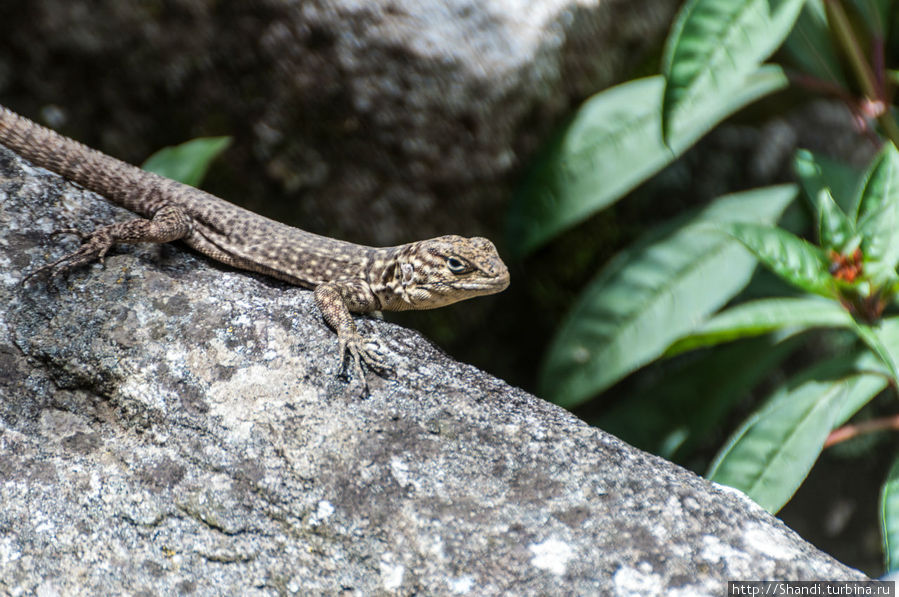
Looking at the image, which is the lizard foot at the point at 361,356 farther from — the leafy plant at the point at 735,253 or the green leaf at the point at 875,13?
the green leaf at the point at 875,13

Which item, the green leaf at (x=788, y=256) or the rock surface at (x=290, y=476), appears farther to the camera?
the green leaf at (x=788, y=256)

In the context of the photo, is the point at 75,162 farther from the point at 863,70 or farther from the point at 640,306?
the point at 863,70

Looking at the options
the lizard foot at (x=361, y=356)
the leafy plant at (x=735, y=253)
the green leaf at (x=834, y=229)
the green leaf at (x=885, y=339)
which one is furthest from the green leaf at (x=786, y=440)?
the lizard foot at (x=361, y=356)

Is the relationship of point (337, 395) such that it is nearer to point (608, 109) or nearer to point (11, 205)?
point (11, 205)

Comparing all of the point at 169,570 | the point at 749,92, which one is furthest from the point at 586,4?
the point at 169,570

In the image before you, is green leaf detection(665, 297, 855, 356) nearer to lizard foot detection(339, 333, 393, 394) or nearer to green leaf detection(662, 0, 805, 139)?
green leaf detection(662, 0, 805, 139)

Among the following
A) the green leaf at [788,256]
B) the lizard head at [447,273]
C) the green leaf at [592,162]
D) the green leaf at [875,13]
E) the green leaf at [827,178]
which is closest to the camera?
the green leaf at [788,256]

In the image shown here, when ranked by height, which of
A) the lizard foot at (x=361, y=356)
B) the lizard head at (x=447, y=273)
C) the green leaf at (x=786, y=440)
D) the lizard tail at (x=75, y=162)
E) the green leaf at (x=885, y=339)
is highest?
the lizard tail at (x=75, y=162)
